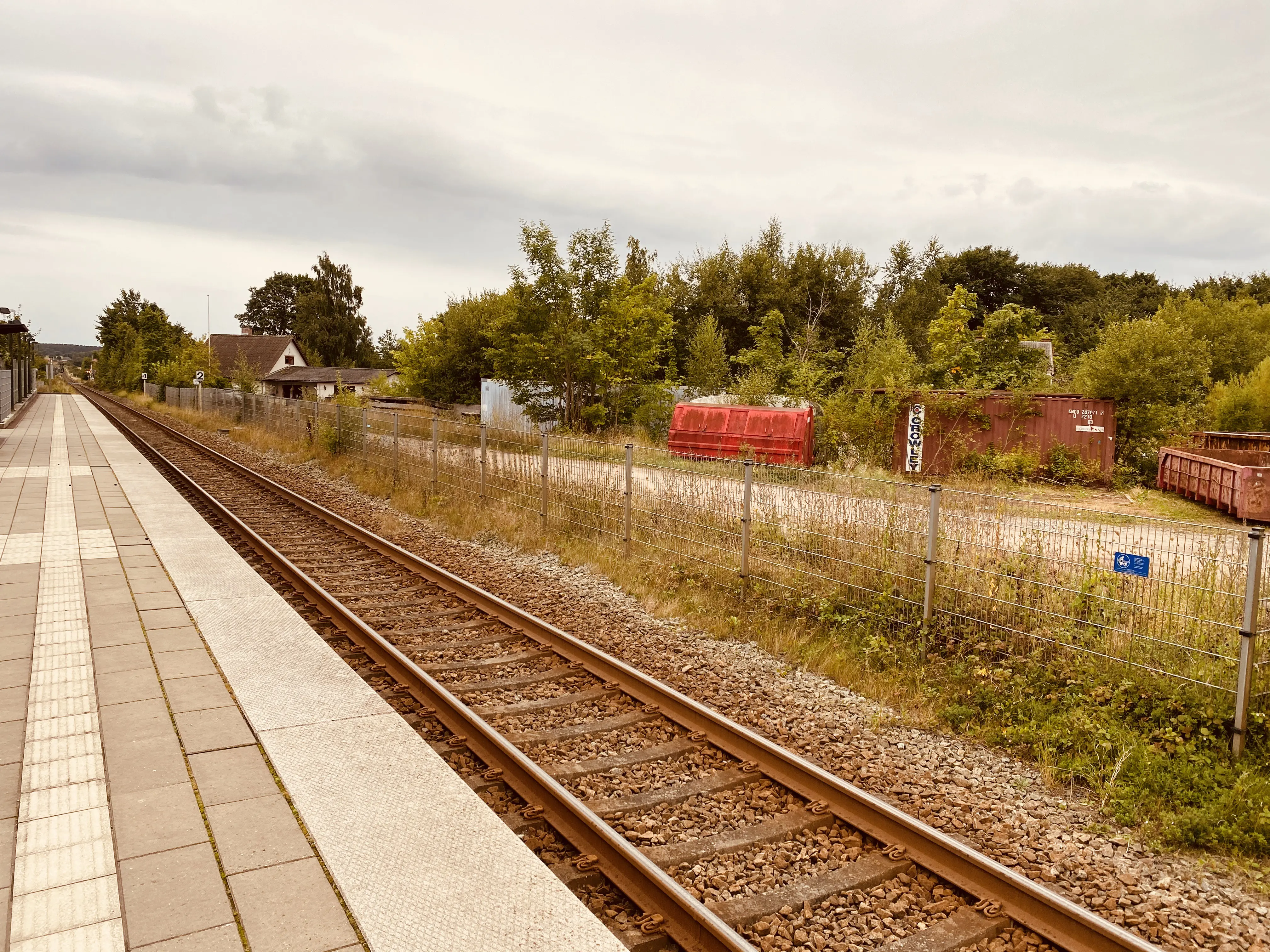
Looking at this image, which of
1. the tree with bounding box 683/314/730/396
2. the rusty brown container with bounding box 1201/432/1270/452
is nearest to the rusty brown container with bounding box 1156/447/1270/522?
the rusty brown container with bounding box 1201/432/1270/452

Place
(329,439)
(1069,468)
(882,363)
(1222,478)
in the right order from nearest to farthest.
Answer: (1222,478)
(1069,468)
(329,439)
(882,363)

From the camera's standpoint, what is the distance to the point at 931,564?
6957 millimetres

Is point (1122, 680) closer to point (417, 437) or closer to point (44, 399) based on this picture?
point (417, 437)

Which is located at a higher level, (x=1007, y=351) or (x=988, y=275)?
(x=988, y=275)

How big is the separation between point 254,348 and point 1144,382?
86.6 m

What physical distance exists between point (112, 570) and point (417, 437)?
740 centimetres

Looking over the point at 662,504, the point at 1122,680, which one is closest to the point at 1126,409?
the point at 662,504

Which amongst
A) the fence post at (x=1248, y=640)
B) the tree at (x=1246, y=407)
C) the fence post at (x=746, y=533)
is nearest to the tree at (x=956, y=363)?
the tree at (x=1246, y=407)

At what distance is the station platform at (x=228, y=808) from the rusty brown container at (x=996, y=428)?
18.6 metres

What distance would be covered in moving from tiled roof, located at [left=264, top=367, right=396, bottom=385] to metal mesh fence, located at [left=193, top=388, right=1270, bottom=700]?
55874mm

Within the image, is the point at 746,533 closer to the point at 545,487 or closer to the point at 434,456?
the point at 545,487

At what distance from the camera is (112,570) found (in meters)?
9.77

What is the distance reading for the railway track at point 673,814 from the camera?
356 centimetres

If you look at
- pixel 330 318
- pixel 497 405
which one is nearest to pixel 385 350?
pixel 330 318
